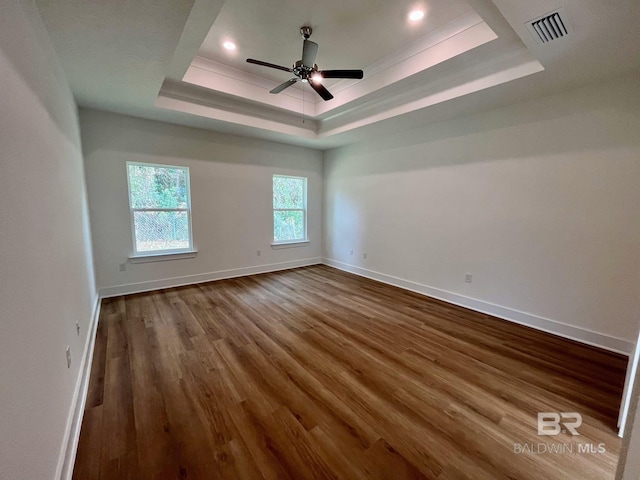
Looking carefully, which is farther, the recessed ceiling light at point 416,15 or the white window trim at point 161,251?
the white window trim at point 161,251

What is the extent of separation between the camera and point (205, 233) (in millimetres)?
4473

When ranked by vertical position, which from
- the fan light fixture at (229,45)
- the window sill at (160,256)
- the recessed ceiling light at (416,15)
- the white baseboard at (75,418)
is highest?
the fan light fixture at (229,45)

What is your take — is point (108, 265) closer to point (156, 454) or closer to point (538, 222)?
point (156, 454)

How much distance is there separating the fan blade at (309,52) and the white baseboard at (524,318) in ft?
11.1

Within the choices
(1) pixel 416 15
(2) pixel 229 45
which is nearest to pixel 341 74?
(1) pixel 416 15

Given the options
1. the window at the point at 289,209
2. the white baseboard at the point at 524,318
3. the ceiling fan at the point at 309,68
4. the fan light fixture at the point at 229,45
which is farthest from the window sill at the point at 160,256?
the white baseboard at the point at 524,318

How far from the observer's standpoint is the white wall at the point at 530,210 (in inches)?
97.3

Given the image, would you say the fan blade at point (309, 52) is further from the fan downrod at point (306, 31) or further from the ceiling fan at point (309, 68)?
the fan downrod at point (306, 31)

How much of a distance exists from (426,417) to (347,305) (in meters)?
1.93

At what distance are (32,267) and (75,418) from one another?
1031 mm

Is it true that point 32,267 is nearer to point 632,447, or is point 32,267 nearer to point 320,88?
point 632,447

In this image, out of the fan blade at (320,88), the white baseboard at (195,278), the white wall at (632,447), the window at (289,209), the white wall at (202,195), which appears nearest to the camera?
the white wall at (632,447)

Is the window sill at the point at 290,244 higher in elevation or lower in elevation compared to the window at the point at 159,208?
lower

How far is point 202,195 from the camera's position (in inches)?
171
